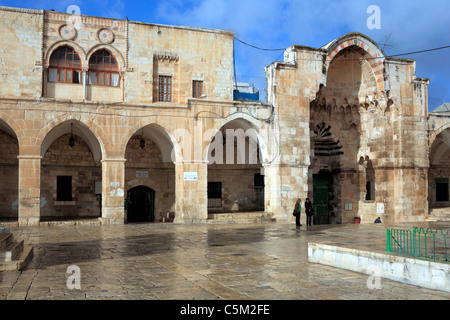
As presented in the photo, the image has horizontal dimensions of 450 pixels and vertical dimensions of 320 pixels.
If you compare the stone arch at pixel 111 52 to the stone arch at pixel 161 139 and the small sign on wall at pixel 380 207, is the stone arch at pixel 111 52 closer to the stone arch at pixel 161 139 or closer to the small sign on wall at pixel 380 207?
the stone arch at pixel 161 139

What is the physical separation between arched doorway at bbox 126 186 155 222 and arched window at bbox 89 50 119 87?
5874mm

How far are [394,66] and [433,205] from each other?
9871mm

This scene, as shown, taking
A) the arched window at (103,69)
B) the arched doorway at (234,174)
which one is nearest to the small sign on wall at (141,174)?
the arched doorway at (234,174)

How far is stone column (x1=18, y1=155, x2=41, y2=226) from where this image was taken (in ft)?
53.0

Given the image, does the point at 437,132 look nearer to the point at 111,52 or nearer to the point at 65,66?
the point at 111,52

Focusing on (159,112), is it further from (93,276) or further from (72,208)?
(93,276)

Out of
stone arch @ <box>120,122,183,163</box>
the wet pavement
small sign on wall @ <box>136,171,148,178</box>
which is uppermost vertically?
stone arch @ <box>120,122,183,163</box>


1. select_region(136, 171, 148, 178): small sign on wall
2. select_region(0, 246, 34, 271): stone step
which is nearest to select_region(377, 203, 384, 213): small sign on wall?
select_region(136, 171, 148, 178): small sign on wall

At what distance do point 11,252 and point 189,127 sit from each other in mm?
11081

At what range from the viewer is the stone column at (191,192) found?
699 inches

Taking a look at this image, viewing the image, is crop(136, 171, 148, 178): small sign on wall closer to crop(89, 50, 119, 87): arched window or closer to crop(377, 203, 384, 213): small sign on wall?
crop(89, 50, 119, 87): arched window

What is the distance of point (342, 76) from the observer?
2170cm

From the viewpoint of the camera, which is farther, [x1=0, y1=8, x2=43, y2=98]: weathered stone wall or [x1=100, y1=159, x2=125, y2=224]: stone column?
[x1=100, y1=159, x2=125, y2=224]: stone column
